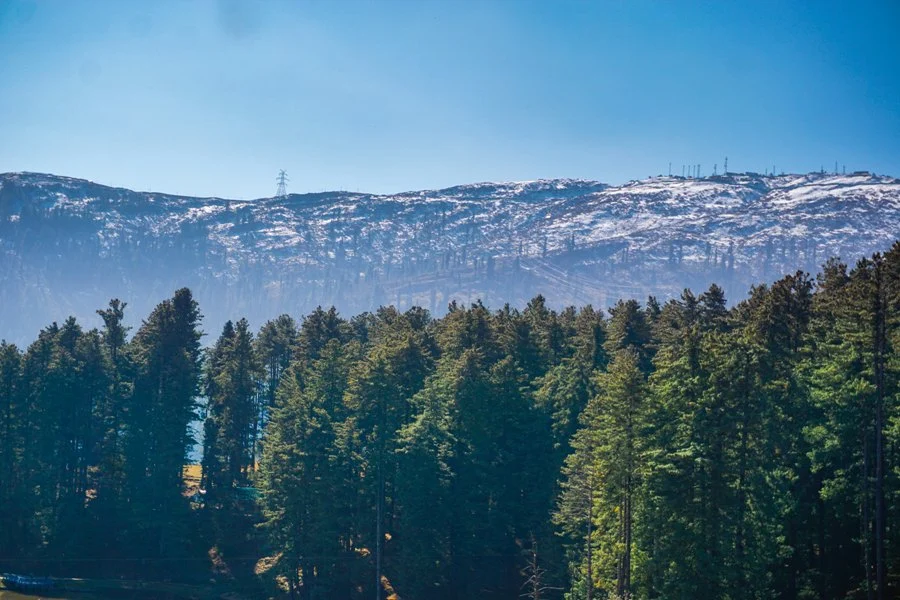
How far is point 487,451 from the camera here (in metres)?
56.2

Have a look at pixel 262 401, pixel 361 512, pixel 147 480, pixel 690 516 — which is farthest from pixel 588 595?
pixel 262 401

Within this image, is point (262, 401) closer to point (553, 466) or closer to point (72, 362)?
point (72, 362)

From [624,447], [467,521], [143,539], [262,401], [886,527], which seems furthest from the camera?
[262,401]

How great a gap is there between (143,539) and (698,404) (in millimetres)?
43652

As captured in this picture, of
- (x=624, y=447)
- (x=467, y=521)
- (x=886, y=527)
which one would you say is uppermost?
(x=624, y=447)

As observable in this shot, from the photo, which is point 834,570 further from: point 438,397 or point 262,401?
point 262,401

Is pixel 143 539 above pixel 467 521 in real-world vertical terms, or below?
below

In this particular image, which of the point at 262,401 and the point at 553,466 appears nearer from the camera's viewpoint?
the point at 553,466

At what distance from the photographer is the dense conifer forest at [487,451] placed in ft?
124

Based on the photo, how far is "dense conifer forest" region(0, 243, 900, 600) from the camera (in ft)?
124

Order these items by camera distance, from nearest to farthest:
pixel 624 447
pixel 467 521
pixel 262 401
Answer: pixel 624 447 → pixel 467 521 → pixel 262 401

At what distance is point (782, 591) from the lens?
40.5 m

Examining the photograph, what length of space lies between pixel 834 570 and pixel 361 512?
27756mm

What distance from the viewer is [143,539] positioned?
210 feet
